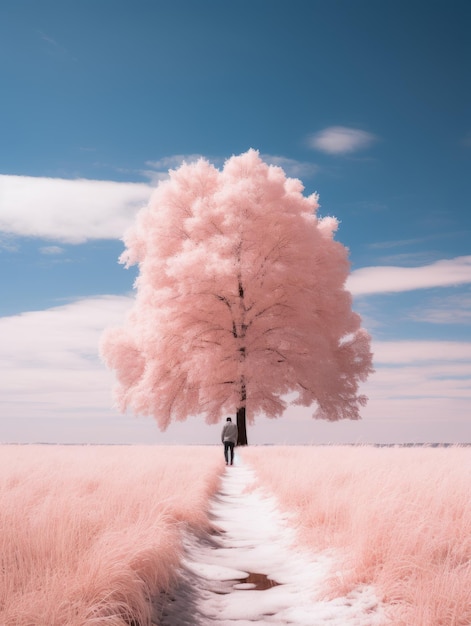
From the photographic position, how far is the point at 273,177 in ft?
81.8

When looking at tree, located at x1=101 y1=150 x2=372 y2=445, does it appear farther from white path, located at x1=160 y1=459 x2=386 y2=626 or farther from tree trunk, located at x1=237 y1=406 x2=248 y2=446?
white path, located at x1=160 y1=459 x2=386 y2=626

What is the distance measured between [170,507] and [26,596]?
3819mm

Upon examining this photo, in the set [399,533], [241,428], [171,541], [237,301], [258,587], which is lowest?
[258,587]

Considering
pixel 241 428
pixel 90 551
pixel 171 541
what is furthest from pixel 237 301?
pixel 90 551

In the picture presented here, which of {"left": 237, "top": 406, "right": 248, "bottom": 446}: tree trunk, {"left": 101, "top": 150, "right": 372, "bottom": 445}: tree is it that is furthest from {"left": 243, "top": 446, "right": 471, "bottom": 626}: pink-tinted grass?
{"left": 237, "top": 406, "right": 248, "bottom": 446}: tree trunk

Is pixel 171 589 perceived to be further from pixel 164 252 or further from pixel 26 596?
pixel 164 252

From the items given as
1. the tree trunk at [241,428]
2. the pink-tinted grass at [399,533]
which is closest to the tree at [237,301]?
the tree trunk at [241,428]

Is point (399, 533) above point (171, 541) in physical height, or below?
above

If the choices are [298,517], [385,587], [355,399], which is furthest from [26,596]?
[355,399]

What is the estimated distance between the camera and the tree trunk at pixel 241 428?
24.2 m

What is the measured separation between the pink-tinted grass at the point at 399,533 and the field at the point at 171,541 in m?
0.01

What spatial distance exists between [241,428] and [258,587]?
63.0ft

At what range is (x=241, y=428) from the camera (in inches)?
962

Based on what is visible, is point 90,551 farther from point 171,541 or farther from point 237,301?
point 237,301
